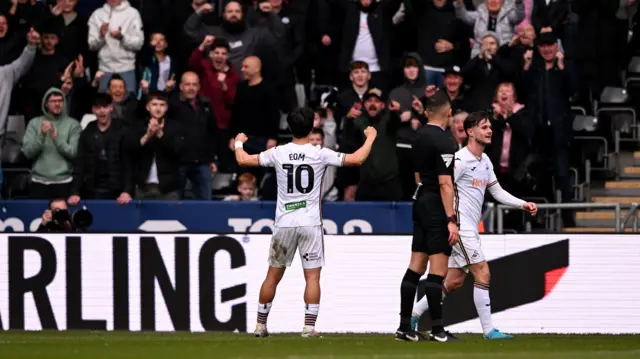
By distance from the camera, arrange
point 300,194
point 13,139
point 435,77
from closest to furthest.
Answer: point 300,194 < point 435,77 < point 13,139

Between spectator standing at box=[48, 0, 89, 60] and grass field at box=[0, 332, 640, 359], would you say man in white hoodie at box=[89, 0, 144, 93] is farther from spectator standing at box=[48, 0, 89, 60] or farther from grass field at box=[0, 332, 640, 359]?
grass field at box=[0, 332, 640, 359]

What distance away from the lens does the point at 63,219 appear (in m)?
16.6

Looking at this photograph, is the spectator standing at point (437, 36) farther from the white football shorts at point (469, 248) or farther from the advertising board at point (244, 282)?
the white football shorts at point (469, 248)

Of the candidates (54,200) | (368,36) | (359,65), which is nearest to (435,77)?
(368,36)

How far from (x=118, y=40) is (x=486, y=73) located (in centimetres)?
522

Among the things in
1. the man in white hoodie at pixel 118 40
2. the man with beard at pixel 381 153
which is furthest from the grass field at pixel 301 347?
the man in white hoodie at pixel 118 40

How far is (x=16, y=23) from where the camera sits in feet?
66.9

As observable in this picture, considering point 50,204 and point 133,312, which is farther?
point 50,204

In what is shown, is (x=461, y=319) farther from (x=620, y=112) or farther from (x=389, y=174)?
(x=620, y=112)

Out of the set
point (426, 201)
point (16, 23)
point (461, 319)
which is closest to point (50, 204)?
point (16, 23)

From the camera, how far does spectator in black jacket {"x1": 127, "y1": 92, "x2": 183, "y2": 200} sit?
60.2ft

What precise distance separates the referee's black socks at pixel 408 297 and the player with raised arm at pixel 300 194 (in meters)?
0.78

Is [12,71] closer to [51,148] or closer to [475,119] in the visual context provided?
[51,148]

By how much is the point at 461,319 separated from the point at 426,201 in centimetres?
367
